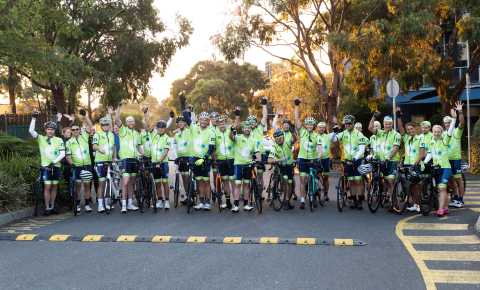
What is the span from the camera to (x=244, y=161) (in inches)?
461

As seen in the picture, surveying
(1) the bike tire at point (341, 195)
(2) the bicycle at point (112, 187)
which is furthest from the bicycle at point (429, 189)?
(2) the bicycle at point (112, 187)

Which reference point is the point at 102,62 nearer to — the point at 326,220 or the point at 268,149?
the point at 268,149

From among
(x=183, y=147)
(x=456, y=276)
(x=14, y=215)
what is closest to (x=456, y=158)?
(x=456, y=276)

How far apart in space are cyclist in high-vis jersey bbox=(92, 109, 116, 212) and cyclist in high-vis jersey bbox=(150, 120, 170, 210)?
916mm

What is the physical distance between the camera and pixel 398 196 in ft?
37.6

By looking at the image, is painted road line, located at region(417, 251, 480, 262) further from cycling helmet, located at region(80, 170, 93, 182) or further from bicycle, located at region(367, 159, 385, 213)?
cycling helmet, located at region(80, 170, 93, 182)

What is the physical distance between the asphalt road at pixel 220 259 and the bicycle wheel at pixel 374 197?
0.64m

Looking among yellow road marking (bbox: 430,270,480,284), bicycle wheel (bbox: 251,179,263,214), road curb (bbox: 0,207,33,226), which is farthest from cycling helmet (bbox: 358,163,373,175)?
road curb (bbox: 0,207,33,226)

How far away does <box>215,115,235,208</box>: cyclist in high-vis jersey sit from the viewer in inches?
476

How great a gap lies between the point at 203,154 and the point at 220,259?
4.69m

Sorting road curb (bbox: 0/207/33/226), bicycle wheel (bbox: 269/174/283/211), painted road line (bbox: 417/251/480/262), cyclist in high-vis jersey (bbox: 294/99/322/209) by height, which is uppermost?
cyclist in high-vis jersey (bbox: 294/99/322/209)

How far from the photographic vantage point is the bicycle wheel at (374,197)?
37.6ft

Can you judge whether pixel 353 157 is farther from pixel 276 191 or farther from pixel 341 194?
pixel 276 191

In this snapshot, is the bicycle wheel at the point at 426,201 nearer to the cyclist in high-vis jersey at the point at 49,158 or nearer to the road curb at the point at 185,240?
the road curb at the point at 185,240
